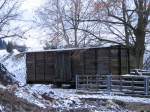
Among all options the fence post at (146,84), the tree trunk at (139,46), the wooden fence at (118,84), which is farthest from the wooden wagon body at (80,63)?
the fence post at (146,84)

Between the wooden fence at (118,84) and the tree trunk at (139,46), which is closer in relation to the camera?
the wooden fence at (118,84)

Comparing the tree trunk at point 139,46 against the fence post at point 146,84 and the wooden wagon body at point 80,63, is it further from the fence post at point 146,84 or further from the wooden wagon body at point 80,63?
the fence post at point 146,84

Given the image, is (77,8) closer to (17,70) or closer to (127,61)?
(127,61)

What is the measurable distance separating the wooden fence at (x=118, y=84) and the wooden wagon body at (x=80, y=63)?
9.51ft

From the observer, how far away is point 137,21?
37000 millimetres

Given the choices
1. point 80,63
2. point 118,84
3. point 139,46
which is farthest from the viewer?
point 139,46

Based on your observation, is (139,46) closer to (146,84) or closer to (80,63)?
(80,63)

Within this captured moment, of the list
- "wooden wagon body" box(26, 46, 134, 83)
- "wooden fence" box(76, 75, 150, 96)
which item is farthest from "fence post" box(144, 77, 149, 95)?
"wooden wagon body" box(26, 46, 134, 83)

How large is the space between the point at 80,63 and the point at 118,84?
305 inches

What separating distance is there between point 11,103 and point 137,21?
2449 cm

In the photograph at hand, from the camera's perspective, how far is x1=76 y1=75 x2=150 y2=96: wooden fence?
86.1 feet

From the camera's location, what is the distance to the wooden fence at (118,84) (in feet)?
86.1

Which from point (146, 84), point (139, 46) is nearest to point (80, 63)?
point (139, 46)

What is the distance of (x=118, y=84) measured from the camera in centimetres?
2827
